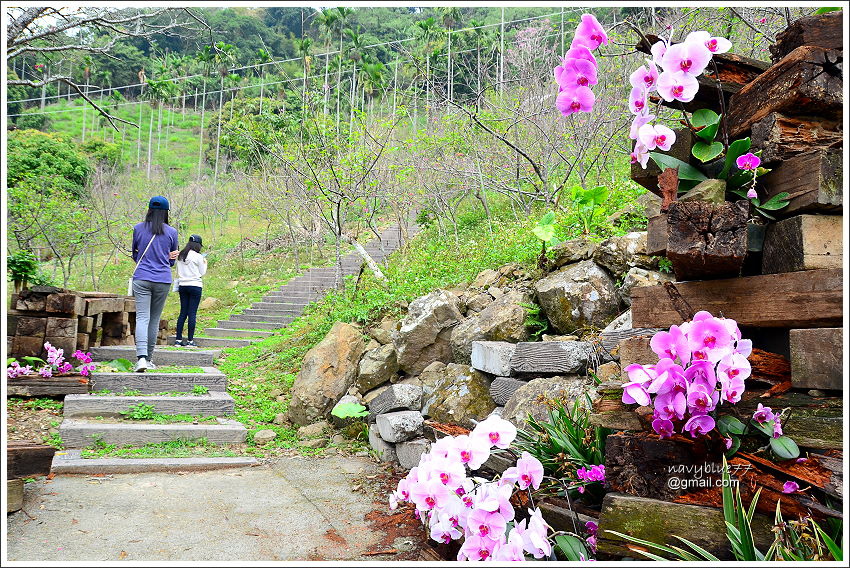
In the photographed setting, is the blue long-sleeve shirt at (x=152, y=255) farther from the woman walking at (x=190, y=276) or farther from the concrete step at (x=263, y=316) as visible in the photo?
the concrete step at (x=263, y=316)

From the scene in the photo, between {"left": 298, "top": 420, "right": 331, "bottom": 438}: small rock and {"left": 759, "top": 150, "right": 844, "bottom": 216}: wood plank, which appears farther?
{"left": 298, "top": 420, "right": 331, "bottom": 438}: small rock

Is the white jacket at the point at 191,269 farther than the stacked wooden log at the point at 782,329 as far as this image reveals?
Yes

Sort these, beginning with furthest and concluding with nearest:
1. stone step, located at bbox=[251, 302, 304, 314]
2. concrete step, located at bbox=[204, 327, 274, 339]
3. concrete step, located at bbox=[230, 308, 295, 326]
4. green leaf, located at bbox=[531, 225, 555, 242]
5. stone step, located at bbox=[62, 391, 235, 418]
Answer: stone step, located at bbox=[251, 302, 304, 314], concrete step, located at bbox=[230, 308, 295, 326], concrete step, located at bbox=[204, 327, 274, 339], stone step, located at bbox=[62, 391, 235, 418], green leaf, located at bbox=[531, 225, 555, 242]

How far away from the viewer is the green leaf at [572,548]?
192 cm

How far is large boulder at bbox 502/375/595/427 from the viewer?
3.28 meters

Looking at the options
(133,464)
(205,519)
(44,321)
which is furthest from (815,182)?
(44,321)

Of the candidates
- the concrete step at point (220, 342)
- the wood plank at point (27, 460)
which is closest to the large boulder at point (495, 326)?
the wood plank at point (27, 460)

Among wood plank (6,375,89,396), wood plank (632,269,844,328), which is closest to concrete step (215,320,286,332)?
wood plank (6,375,89,396)

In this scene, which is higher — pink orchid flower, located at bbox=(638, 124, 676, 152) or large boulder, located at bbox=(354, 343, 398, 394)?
pink orchid flower, located at bbox=(638, 124, 676, 152)

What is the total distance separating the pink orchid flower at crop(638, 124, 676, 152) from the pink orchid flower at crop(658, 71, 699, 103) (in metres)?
0.10

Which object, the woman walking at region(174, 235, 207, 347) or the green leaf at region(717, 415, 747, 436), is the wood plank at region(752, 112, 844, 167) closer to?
the green leaf at region(717, 415, 747, 436)

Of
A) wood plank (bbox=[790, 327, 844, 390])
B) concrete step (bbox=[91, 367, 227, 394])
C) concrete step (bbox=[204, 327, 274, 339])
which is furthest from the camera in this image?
concrete step (bbox=[204, 327, 274, 339])

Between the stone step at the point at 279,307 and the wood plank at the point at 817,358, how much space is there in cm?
1138

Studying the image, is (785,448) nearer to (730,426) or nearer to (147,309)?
(730,426)
